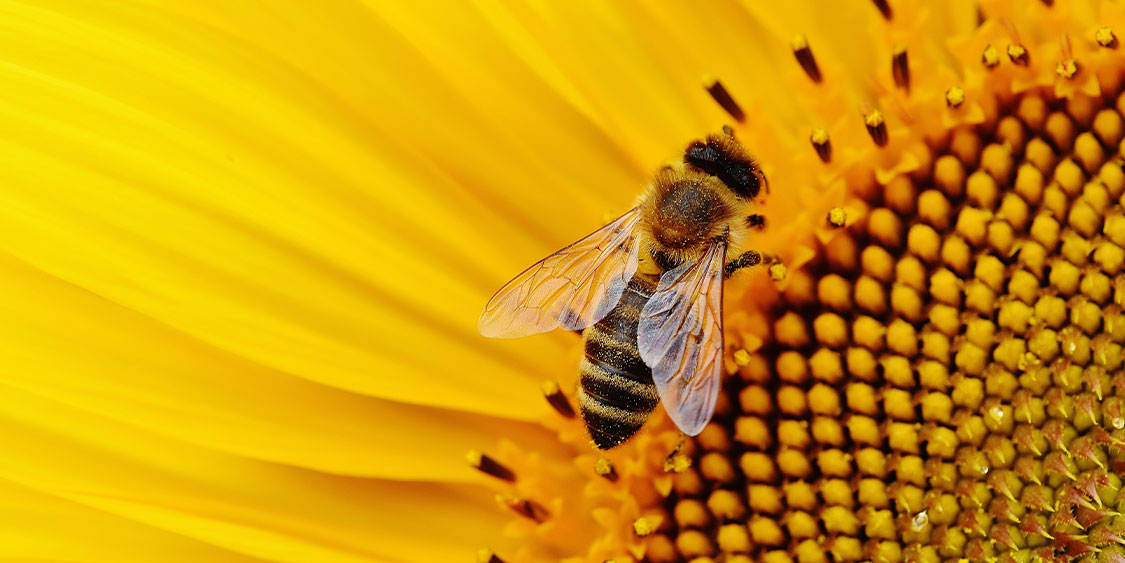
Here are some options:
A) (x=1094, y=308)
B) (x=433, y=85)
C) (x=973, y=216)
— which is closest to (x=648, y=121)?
(x=433, y=85)

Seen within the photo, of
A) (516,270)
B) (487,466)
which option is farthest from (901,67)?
(487,466)

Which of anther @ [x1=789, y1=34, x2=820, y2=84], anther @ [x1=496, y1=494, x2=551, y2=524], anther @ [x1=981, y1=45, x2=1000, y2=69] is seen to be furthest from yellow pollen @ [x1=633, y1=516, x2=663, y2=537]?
anther @ [x1=981, y1=45, x2=1000, y2=69]

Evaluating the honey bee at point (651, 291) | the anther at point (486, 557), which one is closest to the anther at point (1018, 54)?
the honey bee at point (651, 291)

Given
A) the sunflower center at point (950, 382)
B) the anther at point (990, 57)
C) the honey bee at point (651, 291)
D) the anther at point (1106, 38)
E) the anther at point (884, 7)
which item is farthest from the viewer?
the anther at point (884, 7)

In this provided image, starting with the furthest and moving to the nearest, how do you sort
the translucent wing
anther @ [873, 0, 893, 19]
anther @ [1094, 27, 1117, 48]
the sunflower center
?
1. anther @ [873, 0, 893, 19]
2. anther @ [1094, 27, 1117, 48]
3. the sunflower center
4. the translucent wing

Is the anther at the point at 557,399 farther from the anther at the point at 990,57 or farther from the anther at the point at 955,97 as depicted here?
the anther at the point at 990,57

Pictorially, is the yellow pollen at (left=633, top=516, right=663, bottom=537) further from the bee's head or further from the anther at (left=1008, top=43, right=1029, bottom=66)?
the anther at (left=1008, top=43, right=1029, bottom=66)
